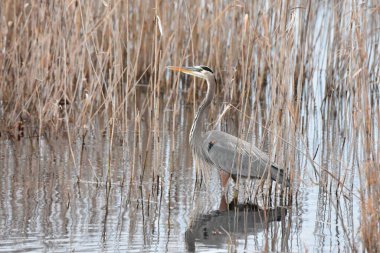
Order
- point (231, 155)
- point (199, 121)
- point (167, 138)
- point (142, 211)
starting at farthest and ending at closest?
point (167, 138) < point (199, 121) < point (231, 155) < point (142, 211)

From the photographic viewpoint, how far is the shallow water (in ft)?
15.6

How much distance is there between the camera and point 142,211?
212 inches

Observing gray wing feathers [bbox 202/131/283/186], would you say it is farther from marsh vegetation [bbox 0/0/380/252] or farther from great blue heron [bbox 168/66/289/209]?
marsh vegetation [bbox 0/0/380/252]

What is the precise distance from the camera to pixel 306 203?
225 inches

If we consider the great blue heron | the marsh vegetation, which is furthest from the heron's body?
the marsh vegetation

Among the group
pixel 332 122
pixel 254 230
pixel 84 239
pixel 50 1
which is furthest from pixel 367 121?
pixel 332 122

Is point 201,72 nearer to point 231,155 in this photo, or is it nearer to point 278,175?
point 231,155

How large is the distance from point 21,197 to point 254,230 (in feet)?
4.85

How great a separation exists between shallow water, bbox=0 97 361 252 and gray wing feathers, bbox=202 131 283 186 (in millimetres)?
202

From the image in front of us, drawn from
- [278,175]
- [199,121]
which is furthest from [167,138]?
[278,175]

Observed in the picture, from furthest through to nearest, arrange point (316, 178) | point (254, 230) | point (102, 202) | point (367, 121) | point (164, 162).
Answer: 1. point (164, 162)
2. point (316, 178)
3. point (102, 202)
4. point (254, 230)
5. point (367, 121)

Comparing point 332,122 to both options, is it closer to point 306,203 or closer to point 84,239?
point 306,203

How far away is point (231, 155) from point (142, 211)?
3.01ft

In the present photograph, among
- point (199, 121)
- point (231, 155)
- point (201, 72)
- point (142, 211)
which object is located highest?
point (201, 72)
